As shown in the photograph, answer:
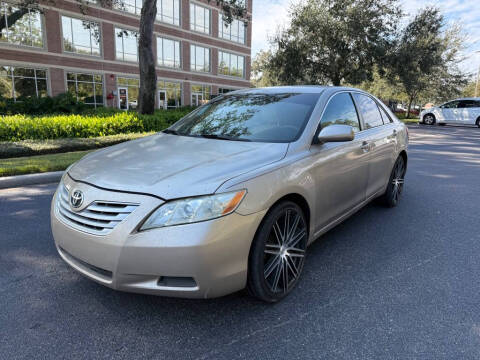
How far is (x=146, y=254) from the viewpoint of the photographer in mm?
2045

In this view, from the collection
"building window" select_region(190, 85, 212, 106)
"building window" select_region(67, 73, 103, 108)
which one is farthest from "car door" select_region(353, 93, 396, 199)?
"building window" select_region(190, 85, 212, 106)

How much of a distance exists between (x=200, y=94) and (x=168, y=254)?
35.3m

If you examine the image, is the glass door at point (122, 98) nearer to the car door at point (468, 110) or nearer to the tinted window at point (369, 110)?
the car door at point (468, 110)

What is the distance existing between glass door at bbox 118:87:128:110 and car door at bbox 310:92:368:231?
28252mm

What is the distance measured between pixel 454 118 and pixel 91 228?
2893 centimetres

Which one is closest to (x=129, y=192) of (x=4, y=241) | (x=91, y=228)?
(x=91, y=228)

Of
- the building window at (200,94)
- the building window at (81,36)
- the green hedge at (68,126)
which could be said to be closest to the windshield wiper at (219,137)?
the green hedge at (68,126)

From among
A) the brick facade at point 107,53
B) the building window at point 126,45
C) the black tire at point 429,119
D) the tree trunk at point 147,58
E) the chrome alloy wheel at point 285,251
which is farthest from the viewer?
the building window at point 126,45

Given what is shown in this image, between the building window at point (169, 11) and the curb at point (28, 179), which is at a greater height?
the building window at point (169, 11)

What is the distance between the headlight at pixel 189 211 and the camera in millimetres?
2080

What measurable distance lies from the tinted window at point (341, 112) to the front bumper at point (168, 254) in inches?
61.5

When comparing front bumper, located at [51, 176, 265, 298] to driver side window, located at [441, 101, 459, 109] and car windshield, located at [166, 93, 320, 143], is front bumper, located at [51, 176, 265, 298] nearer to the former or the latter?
car windshield, located at [166, 93, 320, 143]

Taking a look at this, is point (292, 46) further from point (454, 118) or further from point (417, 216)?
point (417, 216)

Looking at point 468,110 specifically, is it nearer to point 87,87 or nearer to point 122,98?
point 122,98
